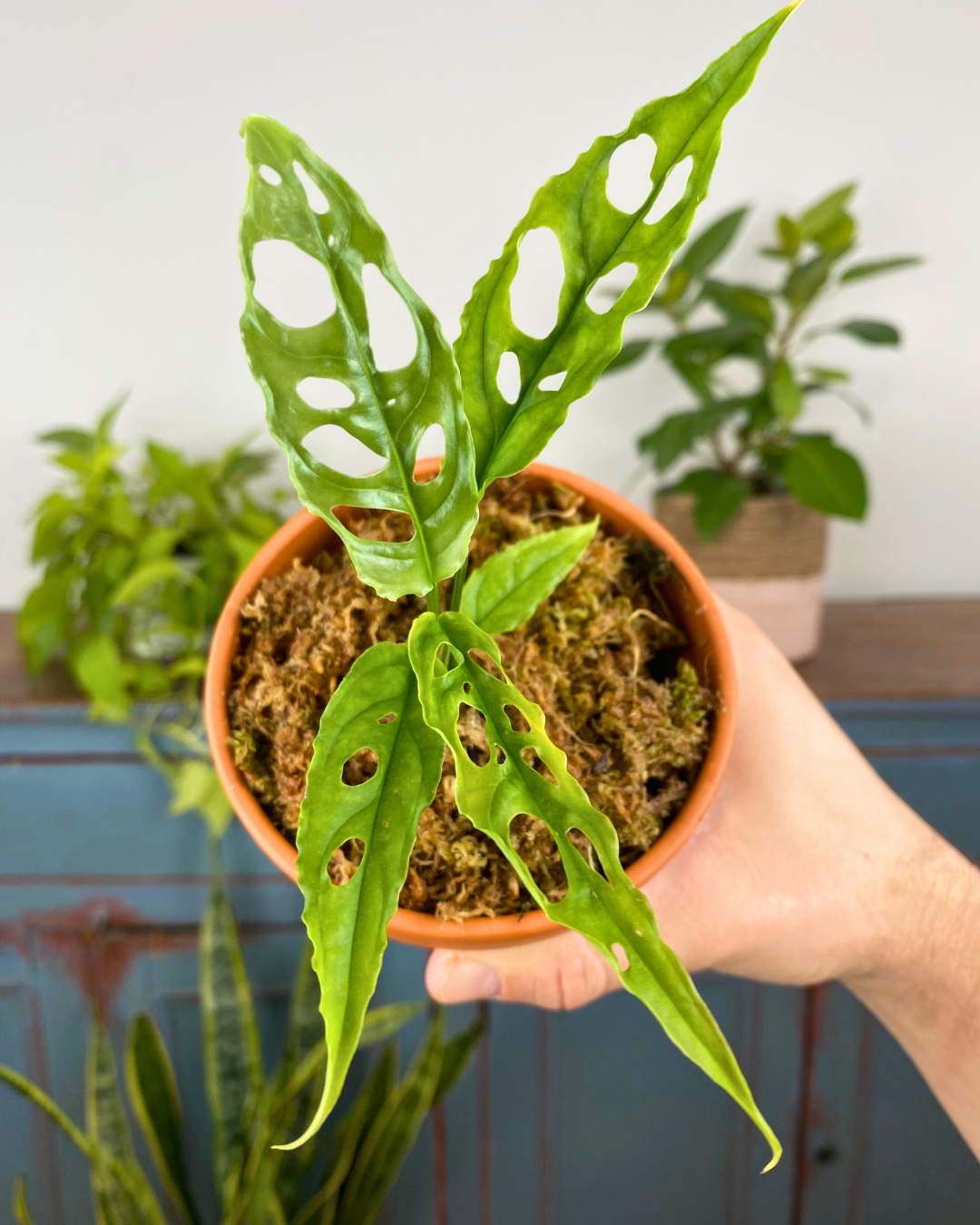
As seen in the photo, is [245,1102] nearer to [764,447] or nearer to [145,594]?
[145,594]

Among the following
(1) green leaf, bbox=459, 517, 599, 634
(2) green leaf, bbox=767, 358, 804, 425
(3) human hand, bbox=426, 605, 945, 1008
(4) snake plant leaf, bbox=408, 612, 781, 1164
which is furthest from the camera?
(2) green leaf, bbox=767, 358, 804, 425

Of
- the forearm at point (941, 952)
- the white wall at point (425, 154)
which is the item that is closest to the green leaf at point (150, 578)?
the white wall at point (425, 154)

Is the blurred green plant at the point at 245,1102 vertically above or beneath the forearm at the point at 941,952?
beneath

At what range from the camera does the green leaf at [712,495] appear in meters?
0.88

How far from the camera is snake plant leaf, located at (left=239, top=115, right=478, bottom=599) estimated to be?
254 millimetres

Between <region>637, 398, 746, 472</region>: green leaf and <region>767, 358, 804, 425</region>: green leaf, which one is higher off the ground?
<region>767, 358, 804, 425</region>: green leaf

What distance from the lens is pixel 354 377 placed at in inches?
10.9

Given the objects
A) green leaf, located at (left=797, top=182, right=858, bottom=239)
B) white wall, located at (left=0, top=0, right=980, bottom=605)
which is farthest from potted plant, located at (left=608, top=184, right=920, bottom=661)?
white wall, located at (left=0, top=0, right=980, bottom=605)

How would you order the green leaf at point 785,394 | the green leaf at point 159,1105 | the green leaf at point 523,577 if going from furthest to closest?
the green leaf at point 159,1105, the green leaf at point 785,394, the green leaf at point 523,577

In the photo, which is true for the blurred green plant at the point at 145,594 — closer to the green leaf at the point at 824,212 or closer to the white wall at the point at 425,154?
the white wall at the point at 425,154

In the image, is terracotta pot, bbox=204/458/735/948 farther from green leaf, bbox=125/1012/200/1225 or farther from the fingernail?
green leaf, bbox=125/1012/200/1225

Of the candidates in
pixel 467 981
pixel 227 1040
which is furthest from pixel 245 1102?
pixel 467 981

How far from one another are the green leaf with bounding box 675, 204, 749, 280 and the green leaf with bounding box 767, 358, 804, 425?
137 mm

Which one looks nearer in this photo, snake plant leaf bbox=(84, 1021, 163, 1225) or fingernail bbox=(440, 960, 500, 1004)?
fingernail bbox=(440, 960, 500, 1004)
